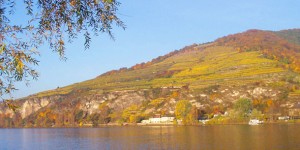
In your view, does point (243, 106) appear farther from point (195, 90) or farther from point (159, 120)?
point (159, 120)

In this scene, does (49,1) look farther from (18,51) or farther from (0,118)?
(0,118)

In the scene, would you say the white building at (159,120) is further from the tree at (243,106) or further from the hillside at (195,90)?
the tree at (243,106)

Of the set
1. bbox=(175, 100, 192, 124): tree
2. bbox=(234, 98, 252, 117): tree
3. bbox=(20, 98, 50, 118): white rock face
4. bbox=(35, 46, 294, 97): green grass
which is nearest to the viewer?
bbox=(234, 98, 252, 117): tree

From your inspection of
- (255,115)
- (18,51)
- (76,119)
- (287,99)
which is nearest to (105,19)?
(18,51)

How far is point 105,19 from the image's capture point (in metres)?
7.45

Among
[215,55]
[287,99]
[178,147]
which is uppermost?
[215,55]

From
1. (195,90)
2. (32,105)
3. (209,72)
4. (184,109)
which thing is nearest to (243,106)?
(184,109)

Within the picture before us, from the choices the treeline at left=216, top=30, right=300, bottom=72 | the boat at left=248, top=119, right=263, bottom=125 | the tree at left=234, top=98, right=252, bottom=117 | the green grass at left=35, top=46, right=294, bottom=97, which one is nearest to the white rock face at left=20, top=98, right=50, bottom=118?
the green grass at left=35, top=46, right=294, bottom=97

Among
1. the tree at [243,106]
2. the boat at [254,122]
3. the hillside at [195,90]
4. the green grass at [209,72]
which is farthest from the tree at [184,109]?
the boat at [254,122]

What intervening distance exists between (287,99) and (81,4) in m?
83.3

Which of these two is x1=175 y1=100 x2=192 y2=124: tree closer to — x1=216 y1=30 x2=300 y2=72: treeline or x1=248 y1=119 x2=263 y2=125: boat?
x1=248 y1=119 x2=263 y2=125: boat

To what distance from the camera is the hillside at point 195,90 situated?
297ft

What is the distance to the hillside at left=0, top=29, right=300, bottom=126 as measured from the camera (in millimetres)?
90625

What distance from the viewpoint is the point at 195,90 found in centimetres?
9975
